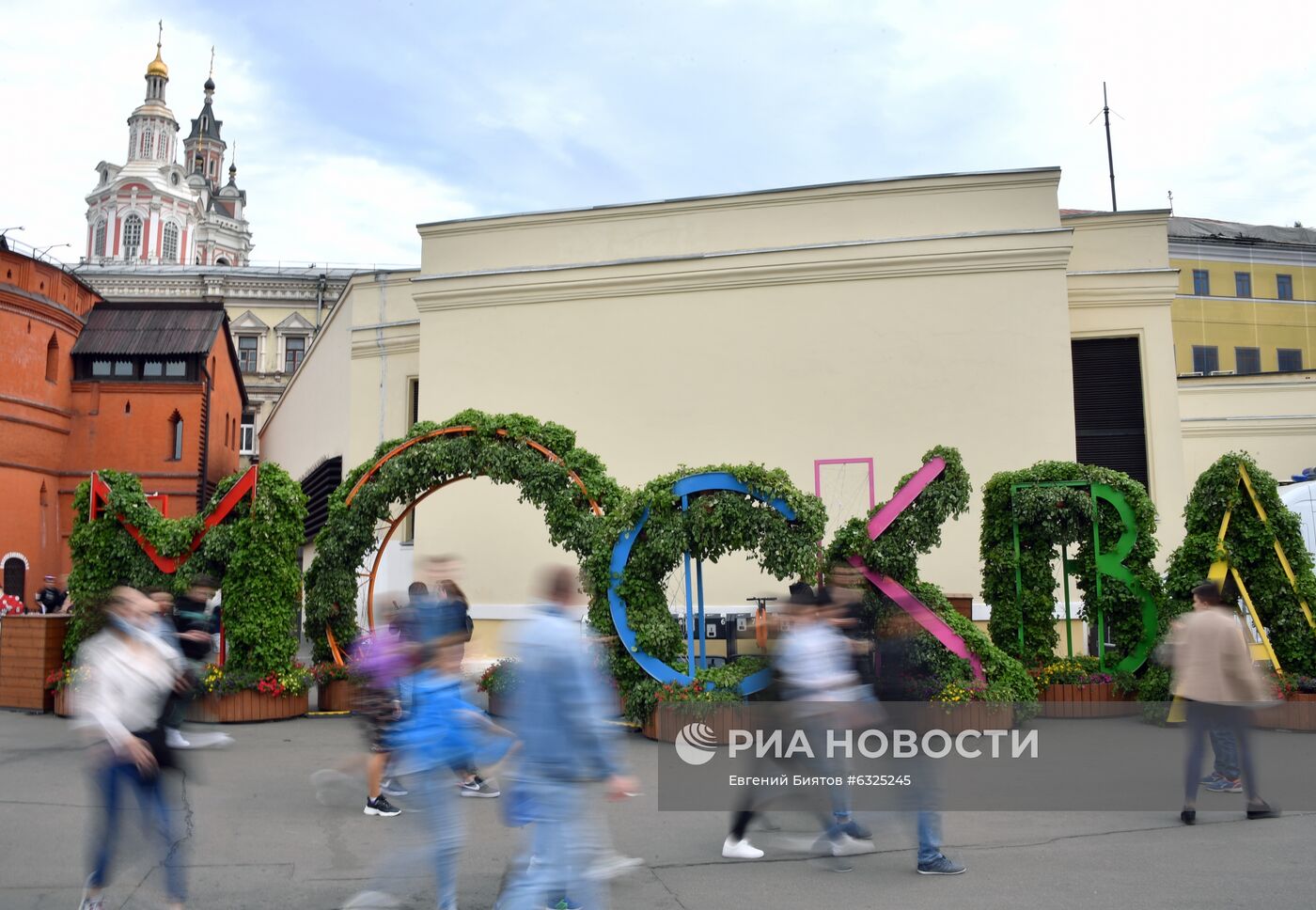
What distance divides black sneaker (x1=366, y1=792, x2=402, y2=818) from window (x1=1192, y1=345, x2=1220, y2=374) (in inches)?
1923

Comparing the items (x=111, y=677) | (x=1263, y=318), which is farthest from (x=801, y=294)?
(x=1263, y=318)

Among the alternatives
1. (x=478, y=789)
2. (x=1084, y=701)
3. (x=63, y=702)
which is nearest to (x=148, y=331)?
(x=63, y=702)

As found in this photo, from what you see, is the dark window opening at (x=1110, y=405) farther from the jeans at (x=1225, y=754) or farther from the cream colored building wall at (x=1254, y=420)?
the jeans at (x=1225, y=754)

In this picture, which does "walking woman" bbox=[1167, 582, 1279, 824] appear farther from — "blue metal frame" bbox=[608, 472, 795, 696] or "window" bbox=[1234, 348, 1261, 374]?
"window" bbox=[1234, 348, 1261, 374]

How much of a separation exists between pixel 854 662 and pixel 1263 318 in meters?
50.7

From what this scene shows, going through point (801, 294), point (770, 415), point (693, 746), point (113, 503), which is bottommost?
point (693, 746)

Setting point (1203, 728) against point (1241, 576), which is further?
point (1241, 576)

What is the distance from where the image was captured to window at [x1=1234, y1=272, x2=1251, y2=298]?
4881cm

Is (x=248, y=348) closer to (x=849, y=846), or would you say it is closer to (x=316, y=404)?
(x=316, y=404)

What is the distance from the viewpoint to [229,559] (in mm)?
13695

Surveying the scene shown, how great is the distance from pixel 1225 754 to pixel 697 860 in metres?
5.09

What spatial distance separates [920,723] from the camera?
11.6 metres

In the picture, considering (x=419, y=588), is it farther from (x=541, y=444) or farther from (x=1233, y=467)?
(x=1233, y=467)

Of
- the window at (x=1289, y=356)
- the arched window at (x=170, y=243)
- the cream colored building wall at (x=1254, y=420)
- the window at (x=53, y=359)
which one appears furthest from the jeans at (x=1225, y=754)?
the arched window at (x=170, y=243)
